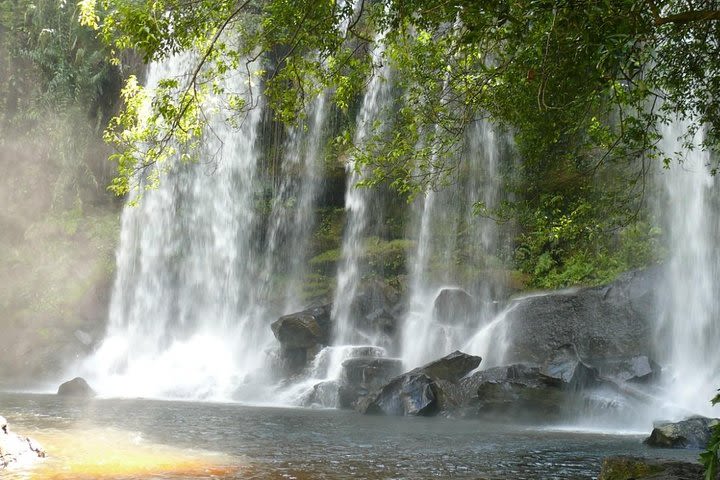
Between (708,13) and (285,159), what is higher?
(285,159)

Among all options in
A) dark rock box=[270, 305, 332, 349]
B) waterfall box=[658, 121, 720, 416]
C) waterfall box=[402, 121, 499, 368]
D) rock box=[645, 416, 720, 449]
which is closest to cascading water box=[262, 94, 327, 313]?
waterfall box=[402, 121, 499, 368]

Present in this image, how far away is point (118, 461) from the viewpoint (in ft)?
23.1

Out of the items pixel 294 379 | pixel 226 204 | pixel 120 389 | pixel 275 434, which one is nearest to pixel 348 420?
pixel 275 434

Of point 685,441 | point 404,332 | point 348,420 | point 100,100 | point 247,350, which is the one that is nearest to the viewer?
point 685,441

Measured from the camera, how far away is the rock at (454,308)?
17.4 m

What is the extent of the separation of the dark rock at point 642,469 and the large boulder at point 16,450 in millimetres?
5684

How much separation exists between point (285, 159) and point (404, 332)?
336 inches

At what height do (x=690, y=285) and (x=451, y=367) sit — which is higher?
(x=690, y=285)

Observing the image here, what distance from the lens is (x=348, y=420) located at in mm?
11719

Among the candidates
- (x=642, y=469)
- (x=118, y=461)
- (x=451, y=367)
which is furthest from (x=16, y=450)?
(x=451, y=367)

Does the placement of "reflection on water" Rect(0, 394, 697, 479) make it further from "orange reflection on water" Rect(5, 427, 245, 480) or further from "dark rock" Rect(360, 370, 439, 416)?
"dark rock" Rect(360, 370, 439, 416)

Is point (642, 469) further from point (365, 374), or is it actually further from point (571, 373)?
→ point (365, 374)

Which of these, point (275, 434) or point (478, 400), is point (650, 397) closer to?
point (478, 400)

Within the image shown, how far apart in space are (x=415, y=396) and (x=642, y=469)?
728 centimetres
